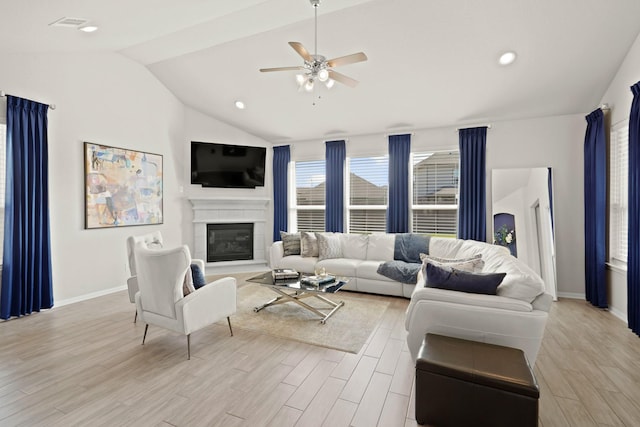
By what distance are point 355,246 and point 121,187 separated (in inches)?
151

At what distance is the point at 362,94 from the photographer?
4.55 meters

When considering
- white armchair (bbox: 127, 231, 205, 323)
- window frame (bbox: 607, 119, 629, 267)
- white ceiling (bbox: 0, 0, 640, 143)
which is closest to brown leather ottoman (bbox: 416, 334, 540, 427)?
white armchair (bbox: 127, 231, 205, 323)

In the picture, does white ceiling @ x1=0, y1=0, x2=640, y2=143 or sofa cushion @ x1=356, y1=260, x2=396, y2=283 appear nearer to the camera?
white ceiling @ x1=0, y1=0, x2=640, y2=143

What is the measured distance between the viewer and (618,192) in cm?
368

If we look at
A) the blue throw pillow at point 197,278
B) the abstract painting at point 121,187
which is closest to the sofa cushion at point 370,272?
the blue throw pillow at point 197,278

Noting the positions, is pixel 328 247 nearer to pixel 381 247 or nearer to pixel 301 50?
pixel 381 247

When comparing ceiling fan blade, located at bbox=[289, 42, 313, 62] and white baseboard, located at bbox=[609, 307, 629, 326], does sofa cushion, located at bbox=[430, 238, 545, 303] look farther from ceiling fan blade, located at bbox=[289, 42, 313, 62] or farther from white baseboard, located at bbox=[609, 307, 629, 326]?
ceiling fan blade, located at bbox=[289, 42, 313, 62]

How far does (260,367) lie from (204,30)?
3.81 m

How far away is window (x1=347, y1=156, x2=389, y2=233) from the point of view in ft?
18.7

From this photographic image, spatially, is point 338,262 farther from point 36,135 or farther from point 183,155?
point 36,135

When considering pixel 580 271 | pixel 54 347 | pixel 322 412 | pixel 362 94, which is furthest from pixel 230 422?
pixel 580 271

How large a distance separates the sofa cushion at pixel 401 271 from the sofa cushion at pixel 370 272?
0.06 metres

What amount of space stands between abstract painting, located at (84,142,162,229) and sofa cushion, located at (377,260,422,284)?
154 inches

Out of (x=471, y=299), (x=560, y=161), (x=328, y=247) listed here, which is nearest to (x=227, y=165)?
(x=328, y=247)
